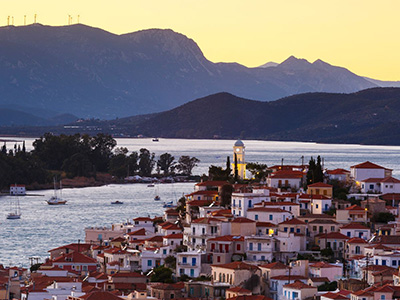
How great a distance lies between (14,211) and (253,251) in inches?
1920

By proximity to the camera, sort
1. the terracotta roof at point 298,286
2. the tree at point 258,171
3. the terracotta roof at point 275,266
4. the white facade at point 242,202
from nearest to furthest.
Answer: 1. the terracotta roof at point 298,286
2. the terracotta roof at point 275,266
3. the white facade at point 242,202
4. the tree at point 258,171

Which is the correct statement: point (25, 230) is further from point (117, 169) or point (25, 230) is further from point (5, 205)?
point (117, 169)

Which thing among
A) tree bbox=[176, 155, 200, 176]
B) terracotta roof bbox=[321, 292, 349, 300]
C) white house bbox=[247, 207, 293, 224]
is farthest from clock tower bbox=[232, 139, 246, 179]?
tree bbox=[176, 155, 200, 176]

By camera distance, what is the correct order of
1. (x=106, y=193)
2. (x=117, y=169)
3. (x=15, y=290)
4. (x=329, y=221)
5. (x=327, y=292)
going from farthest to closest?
(x=117, y=169) → (x=106, y=193) → (x=329, y=221) → (x=15, y=290) → (x=327, y=292)

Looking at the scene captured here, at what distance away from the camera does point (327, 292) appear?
35.2 meters

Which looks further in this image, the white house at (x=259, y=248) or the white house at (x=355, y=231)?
the white house at (x=355, y=231)

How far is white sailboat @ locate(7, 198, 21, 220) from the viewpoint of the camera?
80.6 metres

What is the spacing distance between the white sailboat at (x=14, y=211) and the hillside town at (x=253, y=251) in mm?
24822

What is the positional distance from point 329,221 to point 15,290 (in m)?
15.1

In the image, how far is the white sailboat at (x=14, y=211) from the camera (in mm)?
80562

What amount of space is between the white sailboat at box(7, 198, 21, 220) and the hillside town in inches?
977

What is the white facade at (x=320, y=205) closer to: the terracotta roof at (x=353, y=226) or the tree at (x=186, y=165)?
the terracotta roof at (x=353, y=226)

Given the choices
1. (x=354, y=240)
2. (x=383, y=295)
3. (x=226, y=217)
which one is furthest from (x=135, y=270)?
(x=383, y=295)

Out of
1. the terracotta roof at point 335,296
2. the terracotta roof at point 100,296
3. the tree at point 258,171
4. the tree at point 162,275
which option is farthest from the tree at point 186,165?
the terracotta roof at point 100,296
